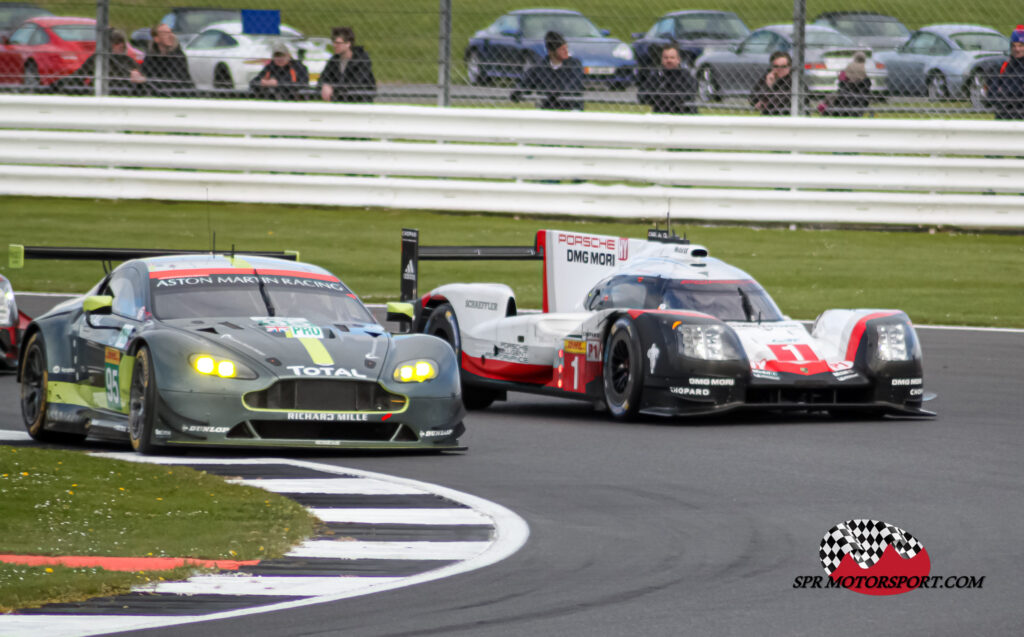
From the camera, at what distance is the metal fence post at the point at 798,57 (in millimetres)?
20875

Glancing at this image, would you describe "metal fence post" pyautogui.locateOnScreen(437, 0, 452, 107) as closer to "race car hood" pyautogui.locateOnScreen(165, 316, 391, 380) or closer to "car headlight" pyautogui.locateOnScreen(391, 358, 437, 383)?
"race car hood" pyautogui.locateOnScreen(165, 316, 391, 380)

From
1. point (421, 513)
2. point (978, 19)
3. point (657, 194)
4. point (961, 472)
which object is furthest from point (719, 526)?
point (978, 19)

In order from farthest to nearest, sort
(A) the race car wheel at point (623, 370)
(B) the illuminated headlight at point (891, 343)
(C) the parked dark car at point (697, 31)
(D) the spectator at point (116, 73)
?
1. (D) the spectator at point (116, 73)
2. (C) the parked dark car at point (697, 31)
3. (B) the illuminated headlight at point (891, 343)
4. (A) the race car wheel at point (623, 370)

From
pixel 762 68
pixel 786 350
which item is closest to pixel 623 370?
pixel 786 350

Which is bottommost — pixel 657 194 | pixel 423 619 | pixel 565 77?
pixel 423 619

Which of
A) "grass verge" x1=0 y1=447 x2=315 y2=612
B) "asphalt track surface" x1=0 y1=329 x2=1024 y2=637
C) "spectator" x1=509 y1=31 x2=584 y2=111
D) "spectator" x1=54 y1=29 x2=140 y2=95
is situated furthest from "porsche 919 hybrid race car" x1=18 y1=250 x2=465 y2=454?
"spectator" x1=54 y1=29 x2=140 y2=95

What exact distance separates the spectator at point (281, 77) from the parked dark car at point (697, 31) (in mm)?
4224

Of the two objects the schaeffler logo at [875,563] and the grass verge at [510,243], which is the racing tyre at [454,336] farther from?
the schaeffler logo at [875,563]

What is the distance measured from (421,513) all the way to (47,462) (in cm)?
230

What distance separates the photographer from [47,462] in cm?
949

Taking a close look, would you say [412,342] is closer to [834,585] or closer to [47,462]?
[47,462]

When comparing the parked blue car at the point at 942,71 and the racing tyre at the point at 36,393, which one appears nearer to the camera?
the racing tyre at the point at 36,393

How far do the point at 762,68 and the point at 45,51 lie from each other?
969 centimetres

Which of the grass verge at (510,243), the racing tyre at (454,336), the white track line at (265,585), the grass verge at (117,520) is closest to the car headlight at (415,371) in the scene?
the grass verge at (117,520)
